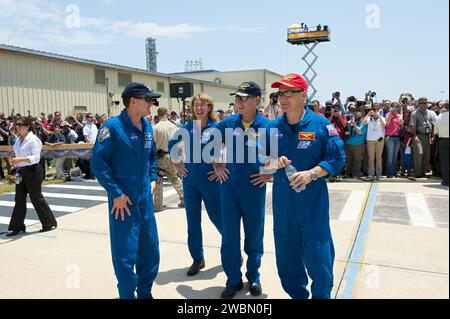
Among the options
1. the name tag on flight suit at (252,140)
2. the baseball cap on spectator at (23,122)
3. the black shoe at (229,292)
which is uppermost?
the baseball cap on spectator at (23,122)

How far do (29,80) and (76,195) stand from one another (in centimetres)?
992

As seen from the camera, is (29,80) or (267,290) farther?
(29,80)

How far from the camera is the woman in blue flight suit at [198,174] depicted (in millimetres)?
4266

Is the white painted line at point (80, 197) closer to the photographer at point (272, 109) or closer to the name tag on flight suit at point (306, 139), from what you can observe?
the photographer at point (272, 109)

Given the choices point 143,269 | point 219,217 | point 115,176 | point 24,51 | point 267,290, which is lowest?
point 267,290

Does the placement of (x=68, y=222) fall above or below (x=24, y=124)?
below

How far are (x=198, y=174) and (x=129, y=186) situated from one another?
1.10m

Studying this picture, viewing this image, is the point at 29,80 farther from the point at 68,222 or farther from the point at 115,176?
the point at 115,176

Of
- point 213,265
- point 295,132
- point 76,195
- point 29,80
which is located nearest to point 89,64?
point 29,80

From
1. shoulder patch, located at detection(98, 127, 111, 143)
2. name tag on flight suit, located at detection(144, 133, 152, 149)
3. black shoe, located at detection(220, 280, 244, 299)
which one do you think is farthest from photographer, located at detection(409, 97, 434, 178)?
shoulder patch, located at detection(98, 127, 111, 143)

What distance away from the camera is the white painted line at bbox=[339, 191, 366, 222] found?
6699mm

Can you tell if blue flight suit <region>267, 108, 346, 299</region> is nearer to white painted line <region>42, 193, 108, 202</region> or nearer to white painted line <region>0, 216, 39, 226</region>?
white painted line <region>0, 216, 39, 226</region>

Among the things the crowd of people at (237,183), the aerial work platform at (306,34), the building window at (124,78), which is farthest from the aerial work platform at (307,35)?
the crowd of people at (237,183)
